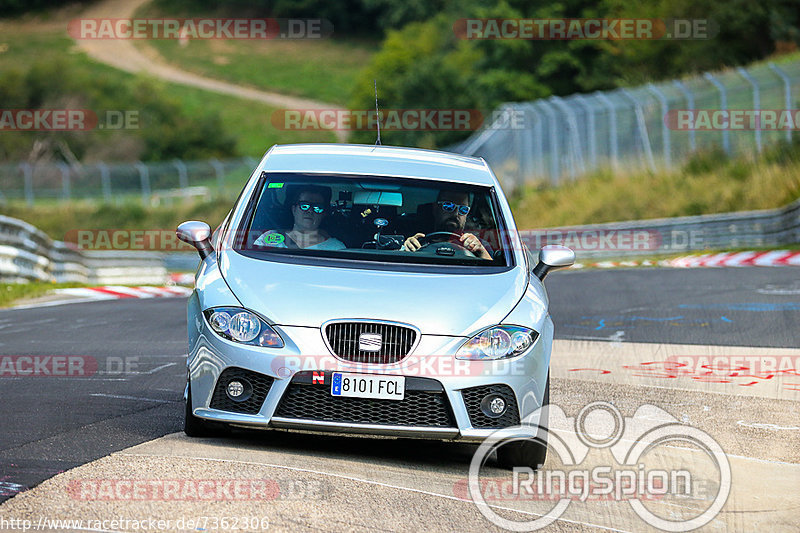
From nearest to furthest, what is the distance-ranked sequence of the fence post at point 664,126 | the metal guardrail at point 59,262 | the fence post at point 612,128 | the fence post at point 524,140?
the metal guardrail at point 59,262
the fence post at point 664,126
the fence post at point 612,128
the fence post at point 524,140

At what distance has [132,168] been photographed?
5184cm

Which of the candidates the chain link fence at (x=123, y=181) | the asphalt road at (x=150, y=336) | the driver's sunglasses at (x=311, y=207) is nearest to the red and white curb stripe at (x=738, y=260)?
the asphalt road at (x=150, y=336)

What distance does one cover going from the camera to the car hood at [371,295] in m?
6.73

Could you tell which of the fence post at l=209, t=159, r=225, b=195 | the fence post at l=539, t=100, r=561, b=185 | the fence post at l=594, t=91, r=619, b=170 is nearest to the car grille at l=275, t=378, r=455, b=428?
the fence post at l=594, t=91, r=619, b=170

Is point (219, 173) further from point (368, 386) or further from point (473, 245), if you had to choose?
point (368, 386)

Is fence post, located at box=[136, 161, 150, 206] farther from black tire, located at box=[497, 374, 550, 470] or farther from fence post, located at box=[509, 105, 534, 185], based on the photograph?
black tire, located at box=[497, 374, 550, 470]

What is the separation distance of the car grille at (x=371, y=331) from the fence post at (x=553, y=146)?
3169 centimetres

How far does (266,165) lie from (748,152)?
81.3 feet

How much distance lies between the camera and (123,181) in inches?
2108

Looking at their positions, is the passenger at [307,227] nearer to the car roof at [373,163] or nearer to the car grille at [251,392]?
the car roof at [373,163]

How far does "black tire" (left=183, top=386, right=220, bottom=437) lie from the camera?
6973mm

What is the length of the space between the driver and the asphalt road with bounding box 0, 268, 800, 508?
116cm

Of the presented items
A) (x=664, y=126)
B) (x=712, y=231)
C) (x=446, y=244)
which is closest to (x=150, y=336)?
(x=446, y=244)

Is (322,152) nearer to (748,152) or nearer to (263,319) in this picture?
(263,319)
